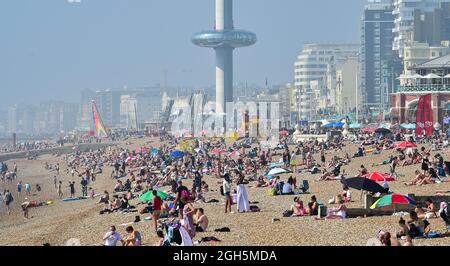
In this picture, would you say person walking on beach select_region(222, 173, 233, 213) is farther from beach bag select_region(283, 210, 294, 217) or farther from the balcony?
the balcony

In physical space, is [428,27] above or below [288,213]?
above

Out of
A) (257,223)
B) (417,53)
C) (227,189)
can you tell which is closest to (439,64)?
(227,189)

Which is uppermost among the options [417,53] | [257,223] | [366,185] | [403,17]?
[403,17]

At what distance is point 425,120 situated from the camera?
43.3 metres

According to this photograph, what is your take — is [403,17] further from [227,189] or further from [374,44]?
[227,189]

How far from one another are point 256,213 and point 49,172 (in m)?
55.4

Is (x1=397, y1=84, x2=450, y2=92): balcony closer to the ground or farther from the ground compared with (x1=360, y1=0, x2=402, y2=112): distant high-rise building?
closer to the ground

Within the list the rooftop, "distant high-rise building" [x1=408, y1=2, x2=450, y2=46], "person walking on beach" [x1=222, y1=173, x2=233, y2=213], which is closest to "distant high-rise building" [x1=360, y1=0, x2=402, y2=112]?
"distant high-rise building" [x1=408, y1=2, x2=450, y2=46]

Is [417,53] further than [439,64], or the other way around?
[417,53]

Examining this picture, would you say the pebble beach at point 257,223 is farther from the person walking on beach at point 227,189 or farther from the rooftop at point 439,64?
the rooftop at point 439,64

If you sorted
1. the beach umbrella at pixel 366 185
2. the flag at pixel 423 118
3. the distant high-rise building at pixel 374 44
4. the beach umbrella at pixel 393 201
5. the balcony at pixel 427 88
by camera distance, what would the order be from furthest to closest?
the distant high-rise building at pixel 374 44, the balcony at pixel 427 88, the flag at pixel 423 118, the beach umbrella at pixel 366 185, the beach umbrella at pixel 393 201

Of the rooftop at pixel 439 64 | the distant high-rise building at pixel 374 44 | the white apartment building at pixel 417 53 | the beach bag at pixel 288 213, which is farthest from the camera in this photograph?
the distant high-rise building at pixel 374 44

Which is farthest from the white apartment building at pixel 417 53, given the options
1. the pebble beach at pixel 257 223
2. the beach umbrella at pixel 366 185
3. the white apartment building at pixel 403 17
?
the beach umbrella at pixel 366 185

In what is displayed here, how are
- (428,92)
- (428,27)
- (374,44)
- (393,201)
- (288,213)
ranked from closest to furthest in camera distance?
(393,201) < (288,213) < (428,92) < (428,27) < (374,44)
